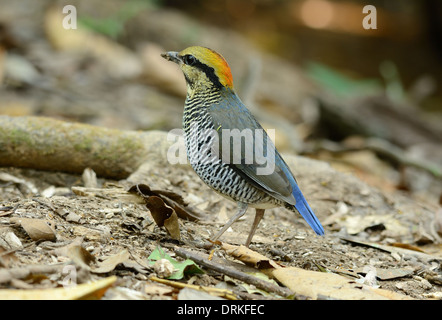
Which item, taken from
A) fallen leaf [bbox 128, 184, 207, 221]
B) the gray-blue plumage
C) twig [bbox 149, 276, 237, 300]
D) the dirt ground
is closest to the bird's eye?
the gray-blue plumage

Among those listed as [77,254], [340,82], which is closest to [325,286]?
[77,254]

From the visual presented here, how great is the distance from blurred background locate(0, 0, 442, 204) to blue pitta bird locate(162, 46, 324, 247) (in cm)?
307

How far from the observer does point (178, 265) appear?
3.48m

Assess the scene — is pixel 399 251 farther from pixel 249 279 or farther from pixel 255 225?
pixel 249 279

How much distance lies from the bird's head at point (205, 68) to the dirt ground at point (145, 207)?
1106mm

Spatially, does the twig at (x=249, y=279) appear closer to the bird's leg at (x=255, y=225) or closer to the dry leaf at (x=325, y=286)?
the dry leaf at (x=325, y=286)

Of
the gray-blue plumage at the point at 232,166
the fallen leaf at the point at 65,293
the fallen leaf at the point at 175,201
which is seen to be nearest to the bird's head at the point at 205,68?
the gray-blue plumage at the point at 232,166

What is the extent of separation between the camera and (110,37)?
1079 centimetres

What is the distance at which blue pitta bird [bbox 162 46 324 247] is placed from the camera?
4242 mm

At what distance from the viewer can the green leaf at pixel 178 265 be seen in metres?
3.38

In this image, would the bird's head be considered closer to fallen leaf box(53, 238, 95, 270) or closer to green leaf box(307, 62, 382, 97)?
fallen leaf box(53, 238, 95, 270)

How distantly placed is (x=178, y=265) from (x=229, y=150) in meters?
1.11

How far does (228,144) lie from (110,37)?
7.24 meters
